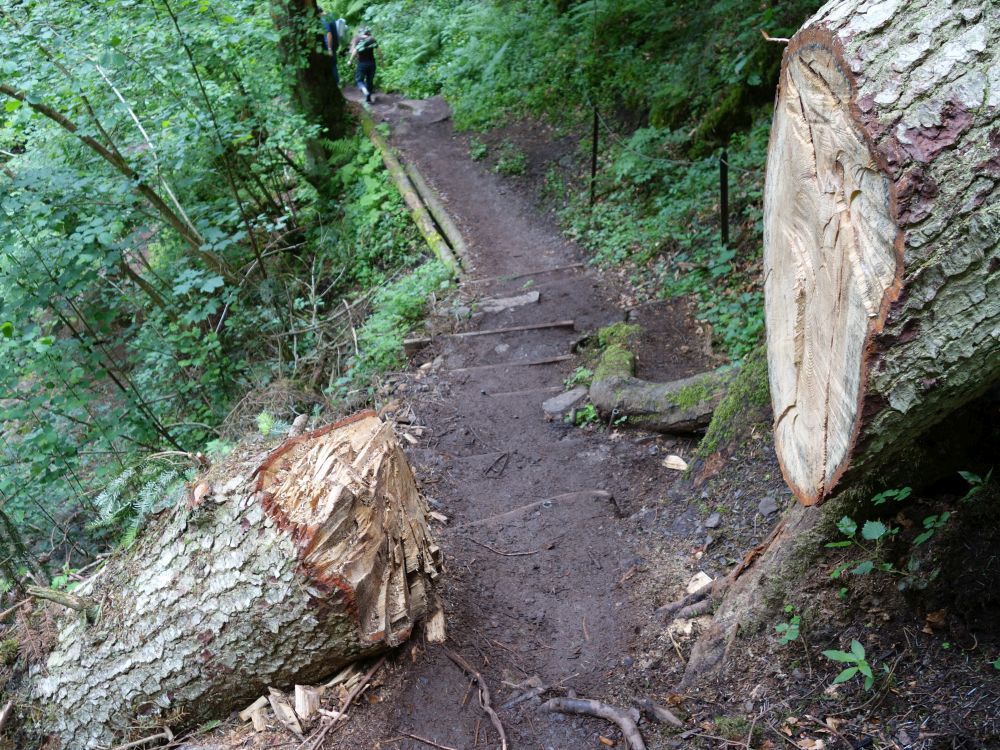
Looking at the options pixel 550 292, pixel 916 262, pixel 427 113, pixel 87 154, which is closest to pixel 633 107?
pixel 550 292

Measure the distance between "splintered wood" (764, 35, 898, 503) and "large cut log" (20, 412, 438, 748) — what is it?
1.78 m

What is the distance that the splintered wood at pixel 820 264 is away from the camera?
2016 millimetres

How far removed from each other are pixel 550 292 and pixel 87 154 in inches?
233

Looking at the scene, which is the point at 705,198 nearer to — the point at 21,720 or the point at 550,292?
the point at 550,292

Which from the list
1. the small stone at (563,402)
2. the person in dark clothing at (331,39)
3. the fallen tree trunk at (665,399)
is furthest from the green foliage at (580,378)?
the person in dark clothing at (331,39)

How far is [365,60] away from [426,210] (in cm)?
694

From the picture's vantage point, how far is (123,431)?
7.53 meters

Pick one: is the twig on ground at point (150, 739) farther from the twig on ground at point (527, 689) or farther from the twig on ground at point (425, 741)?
the twig on ground at point (527, 689)

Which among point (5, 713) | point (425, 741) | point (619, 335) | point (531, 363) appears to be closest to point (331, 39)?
point (531, 363)

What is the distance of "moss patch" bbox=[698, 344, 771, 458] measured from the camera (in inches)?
162

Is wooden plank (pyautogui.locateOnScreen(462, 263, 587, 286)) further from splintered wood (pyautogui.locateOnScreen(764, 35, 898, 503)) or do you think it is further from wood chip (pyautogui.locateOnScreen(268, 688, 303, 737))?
wood chip (pyautogui.locateOnScreen(268, 688, 303, 737))

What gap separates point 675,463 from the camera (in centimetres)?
489

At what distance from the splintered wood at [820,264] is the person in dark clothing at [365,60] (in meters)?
15.2

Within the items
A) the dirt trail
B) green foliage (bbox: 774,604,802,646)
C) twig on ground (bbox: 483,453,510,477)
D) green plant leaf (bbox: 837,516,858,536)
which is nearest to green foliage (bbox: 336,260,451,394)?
the dirt trail
